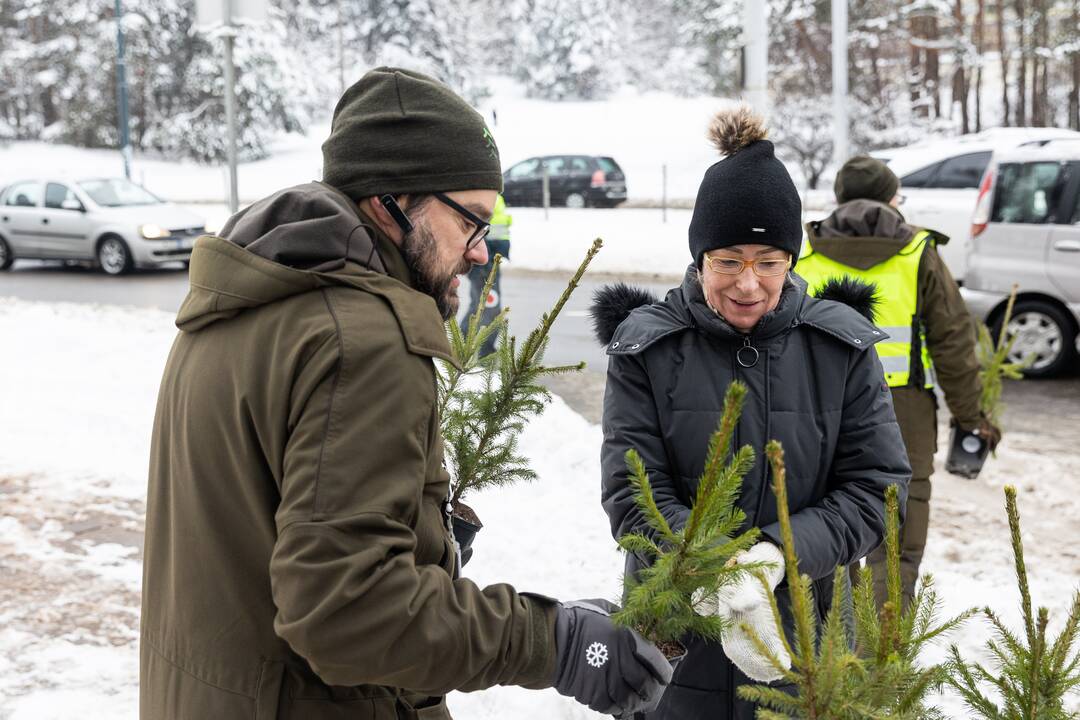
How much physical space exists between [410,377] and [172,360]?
0.49 meters

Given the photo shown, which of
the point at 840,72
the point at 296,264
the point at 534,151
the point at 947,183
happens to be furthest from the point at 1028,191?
the point at 534,151

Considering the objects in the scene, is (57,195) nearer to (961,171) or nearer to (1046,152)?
(961,171)

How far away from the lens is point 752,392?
2.49 meters

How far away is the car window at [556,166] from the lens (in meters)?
27.9

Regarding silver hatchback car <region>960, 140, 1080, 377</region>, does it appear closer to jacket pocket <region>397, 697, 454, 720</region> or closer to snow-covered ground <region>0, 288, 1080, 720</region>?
snow-covered ground <region>0, 288, 1080, 720</region>

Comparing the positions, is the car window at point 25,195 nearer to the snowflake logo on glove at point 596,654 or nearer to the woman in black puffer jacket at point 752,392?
the woman in black puffer jacket at point 752,392

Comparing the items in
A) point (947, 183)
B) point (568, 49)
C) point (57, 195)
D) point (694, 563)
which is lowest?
point (694, 563)

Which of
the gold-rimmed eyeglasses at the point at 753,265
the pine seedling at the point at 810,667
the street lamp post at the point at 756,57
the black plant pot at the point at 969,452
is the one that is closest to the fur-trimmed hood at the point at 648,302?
the gold-rimmed eyeglasses at the point at 753,265

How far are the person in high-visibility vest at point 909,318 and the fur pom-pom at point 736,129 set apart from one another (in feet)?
4.89

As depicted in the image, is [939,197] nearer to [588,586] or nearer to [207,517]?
[588,586]

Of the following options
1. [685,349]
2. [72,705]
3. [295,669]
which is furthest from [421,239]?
[72,705]

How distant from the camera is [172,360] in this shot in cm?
181

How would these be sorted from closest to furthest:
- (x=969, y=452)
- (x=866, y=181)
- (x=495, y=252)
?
(x=866, y=181), (x=969, y=452), (x=495, y=252)

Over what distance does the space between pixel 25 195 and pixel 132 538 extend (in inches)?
535
